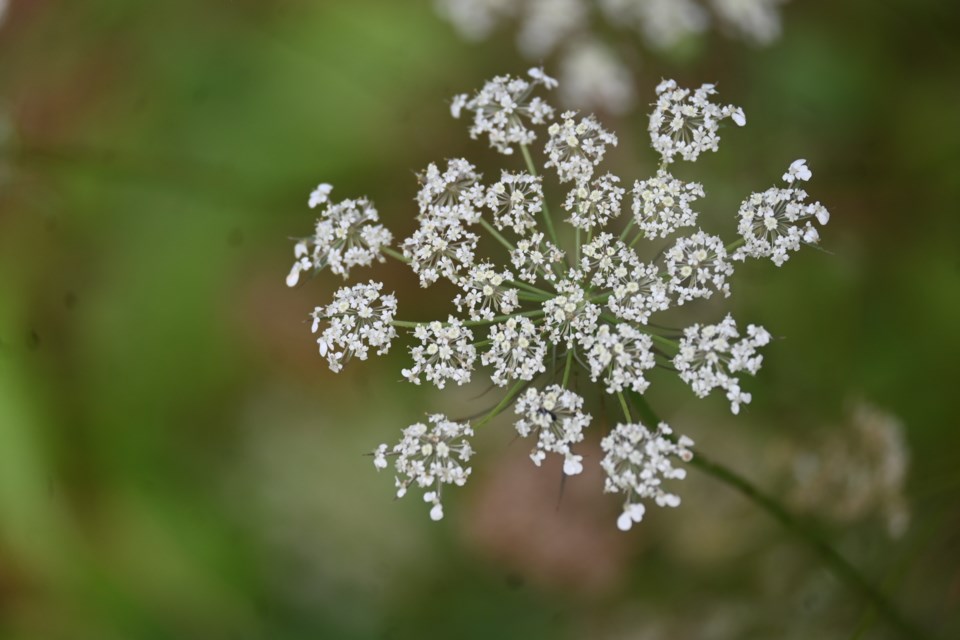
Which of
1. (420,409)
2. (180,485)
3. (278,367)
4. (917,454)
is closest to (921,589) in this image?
(917,454)

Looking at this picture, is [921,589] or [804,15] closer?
[921,589]

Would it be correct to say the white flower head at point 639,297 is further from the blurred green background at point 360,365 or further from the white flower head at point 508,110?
the blurred green background at point 360,365

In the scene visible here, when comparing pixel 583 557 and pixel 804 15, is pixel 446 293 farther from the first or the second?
pixel 804 15

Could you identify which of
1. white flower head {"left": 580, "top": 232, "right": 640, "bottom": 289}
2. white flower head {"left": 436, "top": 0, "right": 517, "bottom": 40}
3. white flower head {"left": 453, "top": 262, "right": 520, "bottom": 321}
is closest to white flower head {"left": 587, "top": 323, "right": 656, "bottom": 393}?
white flower head {"left": 580, "top": 232, "right": 640, "bottom": 289}

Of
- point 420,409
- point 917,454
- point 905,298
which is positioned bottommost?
point 420,409

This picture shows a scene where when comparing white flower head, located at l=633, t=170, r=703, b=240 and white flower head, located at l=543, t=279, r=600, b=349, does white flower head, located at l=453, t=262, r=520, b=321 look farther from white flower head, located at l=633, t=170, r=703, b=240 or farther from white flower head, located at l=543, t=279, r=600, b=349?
white flower head, located at l=633, t=170, r=703, b=240

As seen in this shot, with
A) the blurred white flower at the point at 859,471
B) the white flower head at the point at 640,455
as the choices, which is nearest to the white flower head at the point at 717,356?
the white flower head at the point at 640,455
